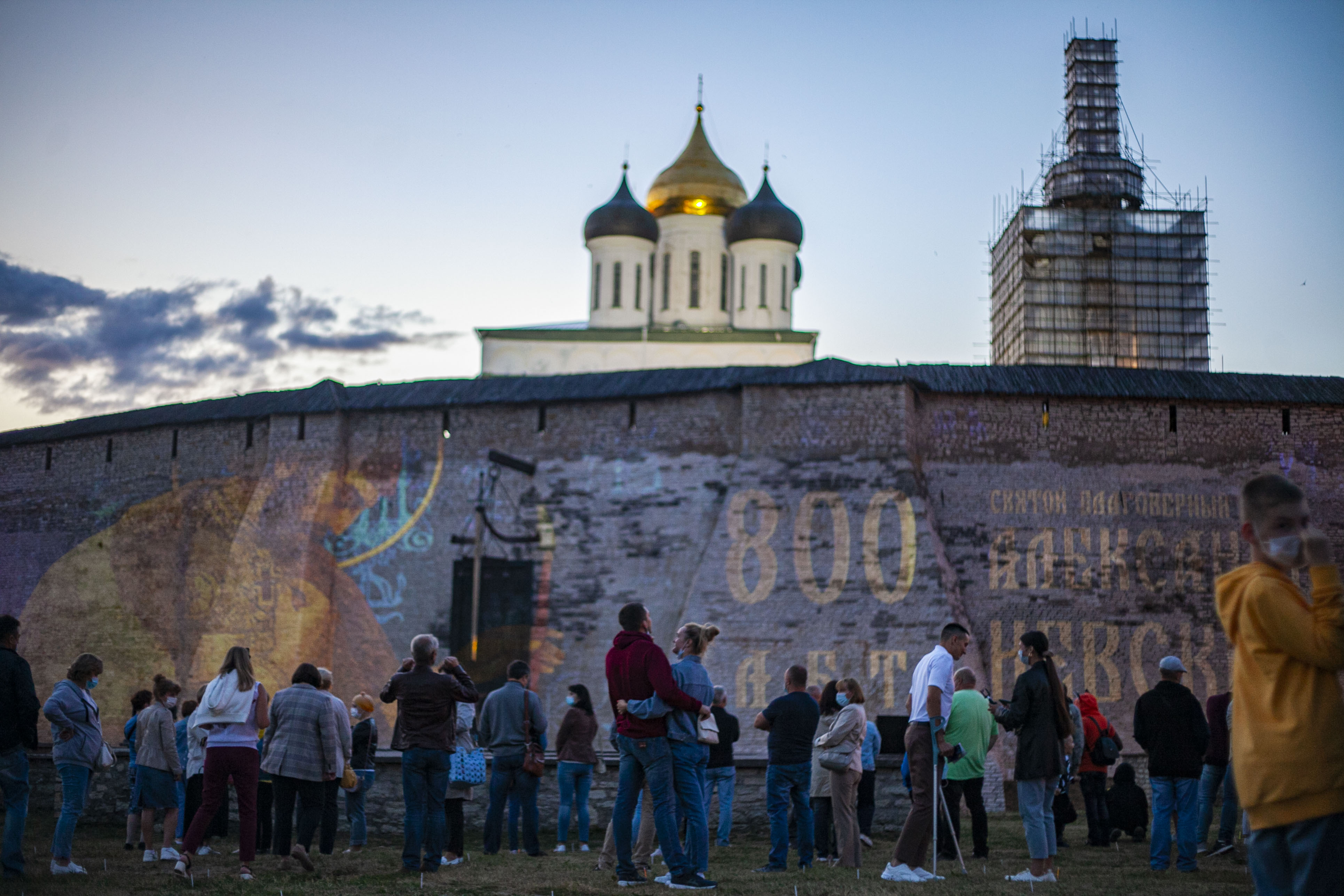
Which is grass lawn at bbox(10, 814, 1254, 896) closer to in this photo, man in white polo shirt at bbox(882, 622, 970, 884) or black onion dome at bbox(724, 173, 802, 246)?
man in white polo shirt at bbox(882, 622, 970, 884)

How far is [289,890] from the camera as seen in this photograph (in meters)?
6.56

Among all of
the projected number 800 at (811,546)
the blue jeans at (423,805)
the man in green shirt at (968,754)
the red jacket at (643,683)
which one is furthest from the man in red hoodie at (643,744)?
the projected number 800 at (811,546)

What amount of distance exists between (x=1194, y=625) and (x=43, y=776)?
45.1 feet

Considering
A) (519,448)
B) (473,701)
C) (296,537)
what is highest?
(519,448)

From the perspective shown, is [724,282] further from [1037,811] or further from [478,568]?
[1037,811]

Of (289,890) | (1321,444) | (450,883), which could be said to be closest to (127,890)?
(289,890)

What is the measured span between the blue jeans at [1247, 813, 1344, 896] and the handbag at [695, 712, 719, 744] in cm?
367

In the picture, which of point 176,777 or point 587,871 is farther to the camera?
point 176,777

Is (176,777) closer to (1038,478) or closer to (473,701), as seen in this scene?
(473,701)

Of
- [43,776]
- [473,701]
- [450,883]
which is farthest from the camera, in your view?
[43,776]

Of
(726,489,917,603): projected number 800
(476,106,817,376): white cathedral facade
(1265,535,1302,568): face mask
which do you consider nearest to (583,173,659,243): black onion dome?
(476,106,817,376): white cathedral facade

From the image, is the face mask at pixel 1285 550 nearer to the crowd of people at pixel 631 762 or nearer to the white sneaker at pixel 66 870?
the crowd of people at pixel 631 762

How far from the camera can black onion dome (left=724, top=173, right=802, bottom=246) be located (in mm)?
35562

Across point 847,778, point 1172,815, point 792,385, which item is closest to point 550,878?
point 847,778
